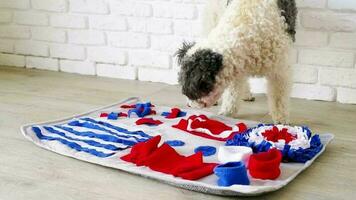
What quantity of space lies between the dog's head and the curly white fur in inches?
0.5

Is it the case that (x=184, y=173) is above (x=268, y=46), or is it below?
below

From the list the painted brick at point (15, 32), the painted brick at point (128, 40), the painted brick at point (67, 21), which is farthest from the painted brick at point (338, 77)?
the painted brick at point (15, 32)

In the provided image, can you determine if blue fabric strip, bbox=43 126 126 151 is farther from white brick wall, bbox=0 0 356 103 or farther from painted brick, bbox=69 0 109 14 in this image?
painted brick, bbox=69 0 109 14

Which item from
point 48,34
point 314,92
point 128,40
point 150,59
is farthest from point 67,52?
point 314,92

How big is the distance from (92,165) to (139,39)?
1035 millimetres

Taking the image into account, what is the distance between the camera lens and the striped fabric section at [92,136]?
129 cm

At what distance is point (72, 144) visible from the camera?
1313 millimetres

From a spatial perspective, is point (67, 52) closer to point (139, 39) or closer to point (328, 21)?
point (139, 39)

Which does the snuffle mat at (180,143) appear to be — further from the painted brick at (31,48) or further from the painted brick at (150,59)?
the painted brick at (31,48)

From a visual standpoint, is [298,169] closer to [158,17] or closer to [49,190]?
[49,190]

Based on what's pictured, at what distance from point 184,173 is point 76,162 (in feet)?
1.00

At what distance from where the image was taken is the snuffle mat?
3.60 feet

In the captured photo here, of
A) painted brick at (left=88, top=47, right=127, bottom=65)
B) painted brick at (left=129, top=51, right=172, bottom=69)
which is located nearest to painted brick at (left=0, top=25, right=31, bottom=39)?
painted brick at (left=88, top=47, right=127, bottom=65)

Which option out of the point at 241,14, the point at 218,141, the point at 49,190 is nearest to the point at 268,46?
the point at 241,14
